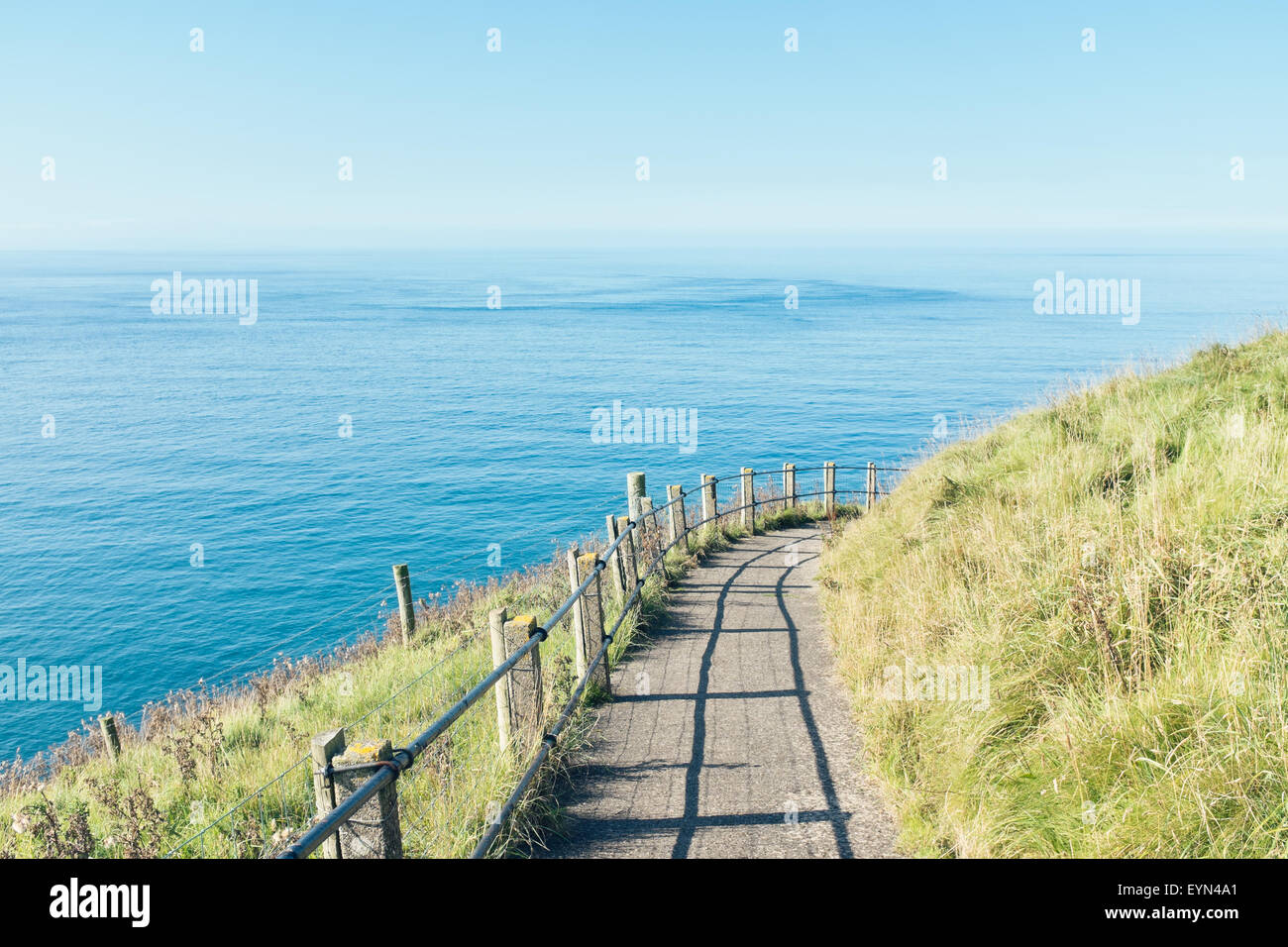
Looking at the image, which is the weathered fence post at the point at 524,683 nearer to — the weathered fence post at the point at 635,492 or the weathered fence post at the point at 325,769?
the weathered fence post at the point at 325,769

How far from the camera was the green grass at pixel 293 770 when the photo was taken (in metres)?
5.61

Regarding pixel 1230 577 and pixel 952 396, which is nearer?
pixel 1230 577

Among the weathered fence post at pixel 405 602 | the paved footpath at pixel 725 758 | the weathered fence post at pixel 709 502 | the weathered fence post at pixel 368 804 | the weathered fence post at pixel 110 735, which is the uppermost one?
the weathered fence post at pixel 368 804

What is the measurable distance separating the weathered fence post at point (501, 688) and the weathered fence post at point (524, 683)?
2 centimetres

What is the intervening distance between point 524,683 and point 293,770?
2.73 meters

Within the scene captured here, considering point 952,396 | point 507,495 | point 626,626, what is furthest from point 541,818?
point 952,396

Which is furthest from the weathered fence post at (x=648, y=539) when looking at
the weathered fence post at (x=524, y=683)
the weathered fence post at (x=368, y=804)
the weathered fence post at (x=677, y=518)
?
the weathered fence post at (x=368, y=804)

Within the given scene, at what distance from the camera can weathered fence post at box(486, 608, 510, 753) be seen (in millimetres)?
6291

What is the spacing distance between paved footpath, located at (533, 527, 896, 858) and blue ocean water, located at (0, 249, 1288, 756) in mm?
11004

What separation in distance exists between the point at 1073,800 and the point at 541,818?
10.9ft

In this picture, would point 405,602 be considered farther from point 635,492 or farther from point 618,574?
point 618,574

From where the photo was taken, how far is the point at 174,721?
45.8 ft
